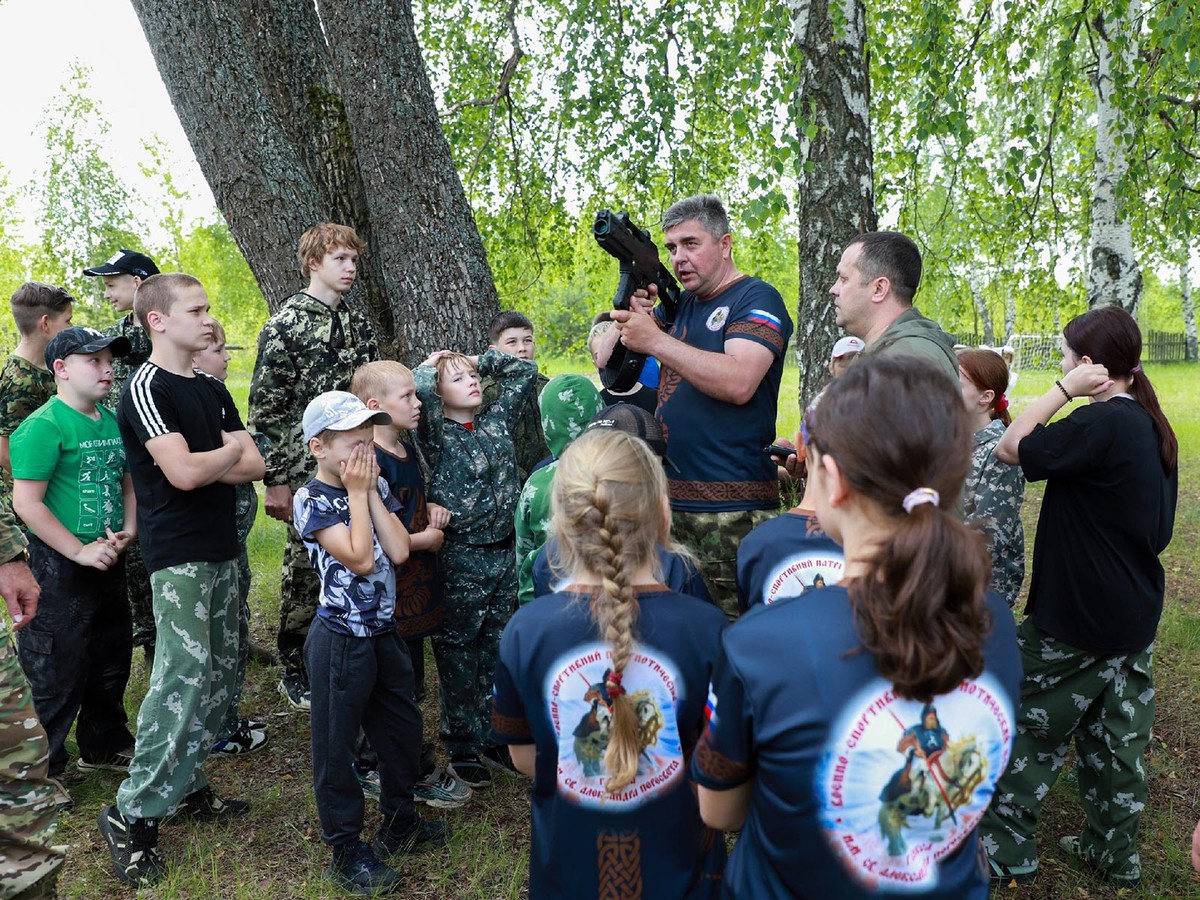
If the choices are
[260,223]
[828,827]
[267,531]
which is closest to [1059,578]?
[828,827]

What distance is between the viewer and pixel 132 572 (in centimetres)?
441

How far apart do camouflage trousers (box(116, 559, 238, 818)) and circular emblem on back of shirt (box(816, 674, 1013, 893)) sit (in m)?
2.49

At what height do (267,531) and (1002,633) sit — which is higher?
(1002,633)

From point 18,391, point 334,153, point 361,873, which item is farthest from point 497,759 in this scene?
point 334,153

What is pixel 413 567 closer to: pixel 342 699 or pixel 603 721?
pixel 342 699

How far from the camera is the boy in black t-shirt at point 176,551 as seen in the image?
2.96 m

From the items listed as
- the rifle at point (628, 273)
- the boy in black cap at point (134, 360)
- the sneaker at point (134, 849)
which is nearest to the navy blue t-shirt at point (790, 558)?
the rifle at point (628, 273)

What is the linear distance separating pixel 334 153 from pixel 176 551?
2.93 meters

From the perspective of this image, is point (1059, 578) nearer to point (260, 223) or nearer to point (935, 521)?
point (935, 521)

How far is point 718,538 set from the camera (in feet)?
10.3

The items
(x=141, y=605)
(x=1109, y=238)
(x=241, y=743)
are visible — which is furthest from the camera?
(x=1109, y=238)

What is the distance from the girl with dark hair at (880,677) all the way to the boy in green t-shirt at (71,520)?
320 centimetres

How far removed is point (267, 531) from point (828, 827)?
25.6 ft

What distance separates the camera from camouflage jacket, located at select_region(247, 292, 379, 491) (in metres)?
3.89
